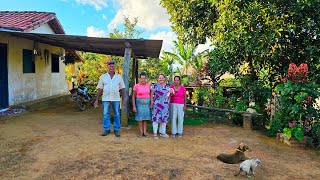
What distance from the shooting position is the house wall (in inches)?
357

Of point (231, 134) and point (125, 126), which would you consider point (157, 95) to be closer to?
point (125, 126)

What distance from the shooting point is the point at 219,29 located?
26.8 ft

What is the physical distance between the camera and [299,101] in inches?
227

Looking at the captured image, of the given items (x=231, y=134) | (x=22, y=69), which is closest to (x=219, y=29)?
(x=231, y=134)

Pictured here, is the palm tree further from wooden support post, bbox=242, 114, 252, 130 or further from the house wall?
wooden support post, bbox=242, 114, 252, 130

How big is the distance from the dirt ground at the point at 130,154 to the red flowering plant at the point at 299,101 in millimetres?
507

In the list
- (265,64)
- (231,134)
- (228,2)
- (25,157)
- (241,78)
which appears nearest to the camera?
(25,157)

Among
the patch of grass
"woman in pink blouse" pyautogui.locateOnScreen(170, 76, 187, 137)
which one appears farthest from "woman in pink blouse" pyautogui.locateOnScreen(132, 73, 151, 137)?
the patch of grass

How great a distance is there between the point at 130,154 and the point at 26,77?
6.99 metres

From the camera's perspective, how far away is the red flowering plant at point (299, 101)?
5820 millimetres

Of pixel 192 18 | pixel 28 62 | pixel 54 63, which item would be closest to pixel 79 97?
pixel 28 62

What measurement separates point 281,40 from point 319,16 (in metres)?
0.96

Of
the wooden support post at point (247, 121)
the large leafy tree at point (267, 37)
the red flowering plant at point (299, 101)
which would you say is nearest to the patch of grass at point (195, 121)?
the wooden support post at point (247, 121)

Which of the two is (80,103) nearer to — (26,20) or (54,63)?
(26,20)
